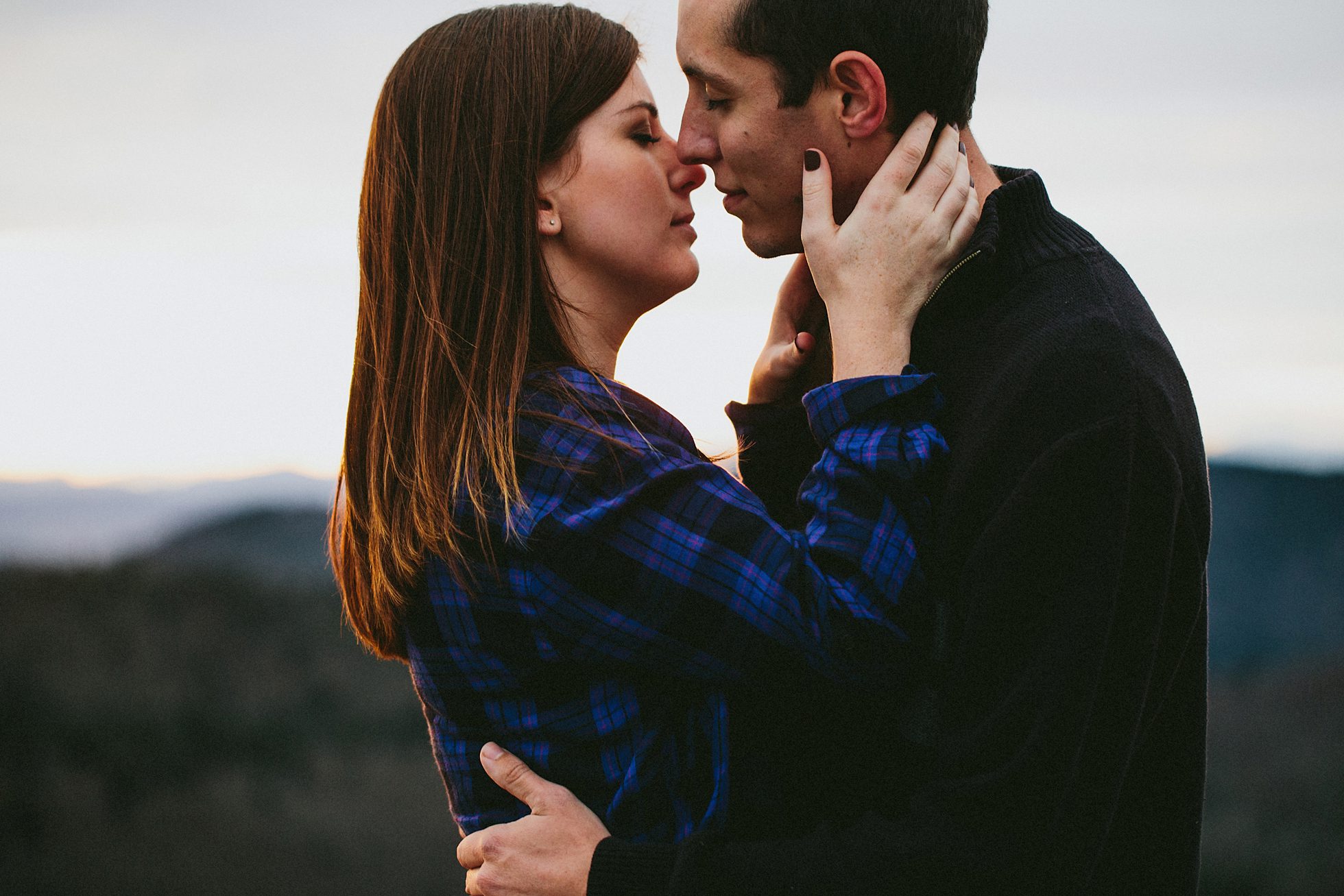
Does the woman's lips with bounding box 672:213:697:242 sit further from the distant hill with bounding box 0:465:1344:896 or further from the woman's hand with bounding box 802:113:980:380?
the distant hill with bounding box 0:465:1344:896

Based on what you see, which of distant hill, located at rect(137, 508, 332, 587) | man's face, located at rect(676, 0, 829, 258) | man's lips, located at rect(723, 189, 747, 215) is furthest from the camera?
distant hill, located at rect(137, 508, 332, 587)

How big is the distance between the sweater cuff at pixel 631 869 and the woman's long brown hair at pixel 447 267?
0.44 metres

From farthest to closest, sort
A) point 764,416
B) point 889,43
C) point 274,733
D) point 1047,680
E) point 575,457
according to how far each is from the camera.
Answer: point 274,733 < point 764,416 < point 889,43 < point 575,457 < point 1047,680

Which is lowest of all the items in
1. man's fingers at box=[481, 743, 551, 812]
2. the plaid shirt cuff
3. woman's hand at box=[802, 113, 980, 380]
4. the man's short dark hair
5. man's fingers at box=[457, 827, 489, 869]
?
man's fingers at box=[457, 827, 489, 869]

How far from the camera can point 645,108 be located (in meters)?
1.63

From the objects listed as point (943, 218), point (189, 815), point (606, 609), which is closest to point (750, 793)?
point (606, 609)

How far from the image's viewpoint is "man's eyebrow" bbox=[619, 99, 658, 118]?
1.60 metres

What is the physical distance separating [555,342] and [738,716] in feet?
Result: 1.98

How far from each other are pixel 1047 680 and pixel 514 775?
724 millimetres

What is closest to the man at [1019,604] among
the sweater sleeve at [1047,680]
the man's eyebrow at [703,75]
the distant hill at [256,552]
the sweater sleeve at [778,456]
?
the sweater sleeve at [1047,680]

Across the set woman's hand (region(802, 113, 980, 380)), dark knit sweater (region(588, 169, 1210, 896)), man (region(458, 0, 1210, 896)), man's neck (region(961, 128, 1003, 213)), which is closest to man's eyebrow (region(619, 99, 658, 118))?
man (region(458, 0, 1210, 896))

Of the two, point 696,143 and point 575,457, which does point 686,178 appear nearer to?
point 696,143

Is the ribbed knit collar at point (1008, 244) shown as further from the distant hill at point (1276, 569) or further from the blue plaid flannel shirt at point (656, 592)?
the distant hill at point (1276, 569)

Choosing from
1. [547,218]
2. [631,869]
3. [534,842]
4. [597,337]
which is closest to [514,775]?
[534,842]
